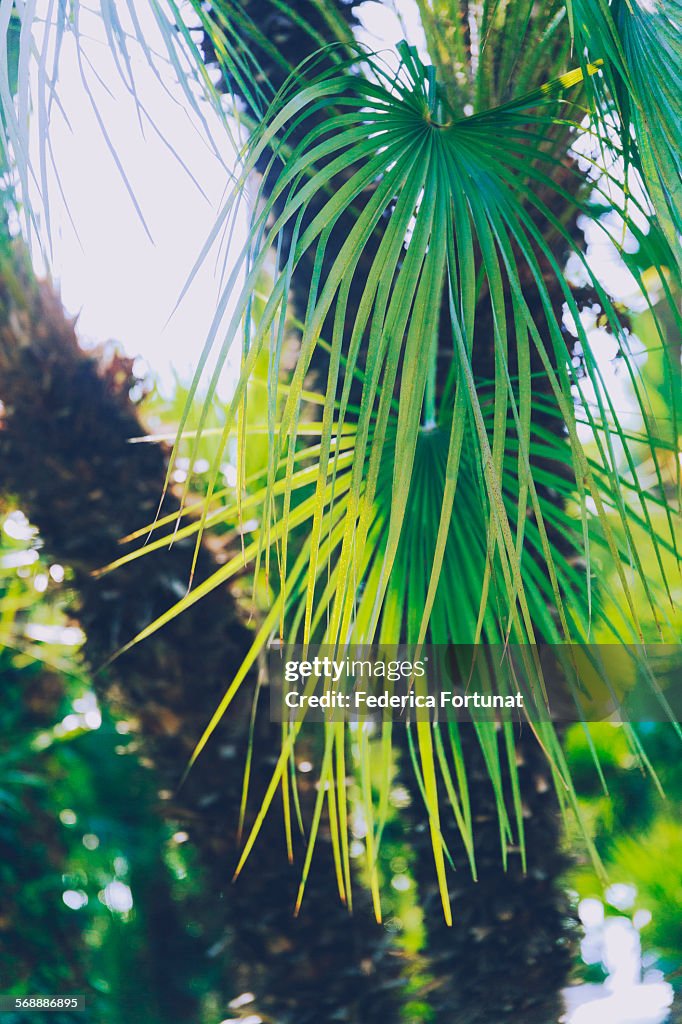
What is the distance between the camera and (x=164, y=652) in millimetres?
865

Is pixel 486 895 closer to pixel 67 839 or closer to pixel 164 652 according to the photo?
pixel 164 652

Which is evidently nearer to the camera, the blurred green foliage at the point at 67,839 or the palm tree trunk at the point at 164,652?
the palm tree trunk at the point at 164,652

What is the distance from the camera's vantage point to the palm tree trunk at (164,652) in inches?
32.9

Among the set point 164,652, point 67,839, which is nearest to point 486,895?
point 164,652

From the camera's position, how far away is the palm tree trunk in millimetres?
834

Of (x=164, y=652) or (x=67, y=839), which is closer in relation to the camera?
(x=164, y=652)

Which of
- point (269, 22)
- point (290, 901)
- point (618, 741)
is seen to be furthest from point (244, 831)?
point (269, 22)

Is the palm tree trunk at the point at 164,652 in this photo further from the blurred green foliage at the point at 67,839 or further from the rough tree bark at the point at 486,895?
the blurred green foliage at the point at 67,839

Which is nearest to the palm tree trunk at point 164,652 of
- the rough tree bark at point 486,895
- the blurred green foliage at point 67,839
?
the rough tree bark at point 486,895

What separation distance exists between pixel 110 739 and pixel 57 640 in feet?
0.79

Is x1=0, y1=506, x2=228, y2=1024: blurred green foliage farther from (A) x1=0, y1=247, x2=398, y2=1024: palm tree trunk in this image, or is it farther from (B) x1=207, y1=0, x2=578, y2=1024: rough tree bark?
(B) x1=207, y1=0, x2=578, y2=1024: rough tree bark

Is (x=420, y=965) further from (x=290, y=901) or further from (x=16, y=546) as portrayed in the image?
(x=16, y=546)

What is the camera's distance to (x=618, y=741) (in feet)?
4.28

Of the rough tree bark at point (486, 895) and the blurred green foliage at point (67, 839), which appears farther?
the blurred green foliage at point (67, 839)
